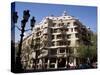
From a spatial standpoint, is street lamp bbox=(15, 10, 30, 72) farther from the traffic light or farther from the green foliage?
the green foliage

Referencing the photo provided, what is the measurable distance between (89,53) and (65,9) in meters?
0.85

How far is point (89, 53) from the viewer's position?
158 inches

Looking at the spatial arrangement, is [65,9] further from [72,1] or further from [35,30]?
[35,30]

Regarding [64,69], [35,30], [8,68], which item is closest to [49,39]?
[35,30]

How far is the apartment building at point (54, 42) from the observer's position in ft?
11.8

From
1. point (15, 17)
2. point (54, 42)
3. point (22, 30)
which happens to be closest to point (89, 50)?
point (54, 42)

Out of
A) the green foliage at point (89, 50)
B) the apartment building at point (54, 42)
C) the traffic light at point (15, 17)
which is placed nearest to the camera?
the traffic light at point (15, 17)

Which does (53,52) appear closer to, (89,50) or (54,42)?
(54,42)

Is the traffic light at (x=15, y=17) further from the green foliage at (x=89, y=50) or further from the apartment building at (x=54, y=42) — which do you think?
the green foliage at (x=89, y=50)

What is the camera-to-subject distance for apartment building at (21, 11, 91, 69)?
142 inches

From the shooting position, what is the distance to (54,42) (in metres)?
3.79

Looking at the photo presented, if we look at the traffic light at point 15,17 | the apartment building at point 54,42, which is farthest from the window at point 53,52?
the traffic light at point 15,17

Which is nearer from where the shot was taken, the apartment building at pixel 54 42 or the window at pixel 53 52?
the apartment building at pixel 54 42

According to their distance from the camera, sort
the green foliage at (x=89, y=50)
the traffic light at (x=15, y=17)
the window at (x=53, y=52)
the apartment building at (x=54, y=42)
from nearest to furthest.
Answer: the traffic light at (x=15, y=17)
the apartment building at (x=54, y=42)
the window at (x=53, y=52)
the green foliage at (x=89, y=50)
